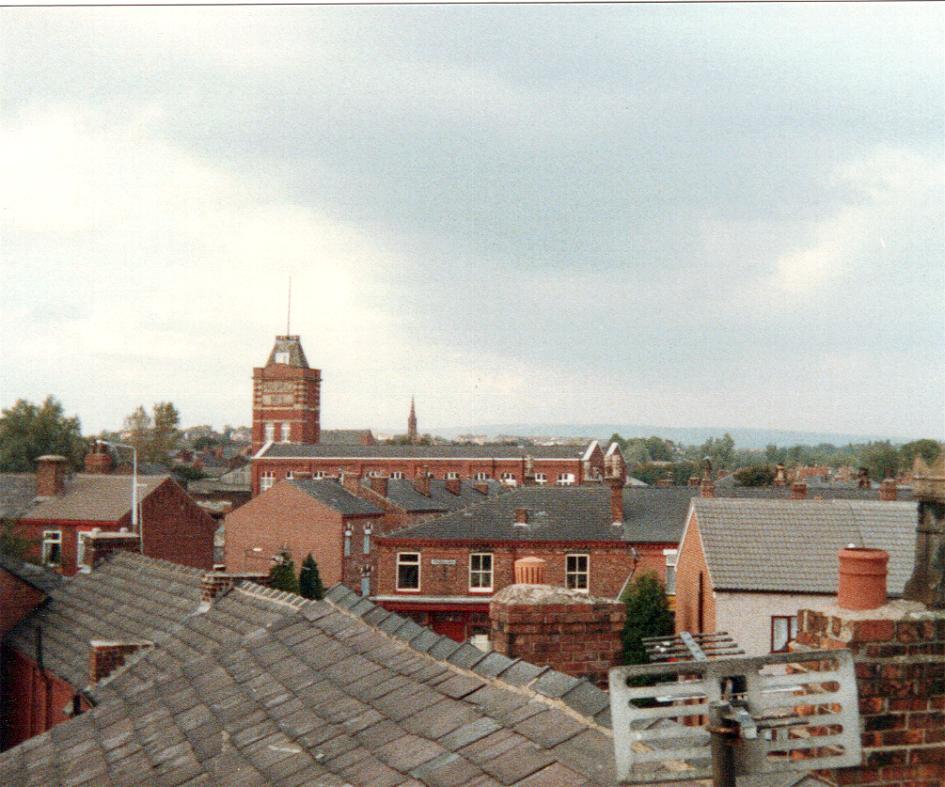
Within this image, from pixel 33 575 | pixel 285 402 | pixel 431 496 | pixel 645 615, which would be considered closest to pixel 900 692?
pixel 33 575

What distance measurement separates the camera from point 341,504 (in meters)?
57.0

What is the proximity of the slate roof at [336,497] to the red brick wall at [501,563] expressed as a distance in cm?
1052

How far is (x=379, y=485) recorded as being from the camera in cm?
6303

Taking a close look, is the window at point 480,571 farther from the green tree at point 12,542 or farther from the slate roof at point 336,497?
the green tree at point 12,542

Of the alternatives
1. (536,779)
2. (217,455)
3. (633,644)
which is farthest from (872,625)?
(217,455)

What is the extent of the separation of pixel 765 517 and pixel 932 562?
1011 inches

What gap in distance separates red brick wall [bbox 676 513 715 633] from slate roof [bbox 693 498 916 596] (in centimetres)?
62

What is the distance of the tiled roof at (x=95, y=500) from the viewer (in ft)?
164

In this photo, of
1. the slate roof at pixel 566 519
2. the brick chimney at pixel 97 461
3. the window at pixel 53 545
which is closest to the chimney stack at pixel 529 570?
the slate roof at pixel 566 519

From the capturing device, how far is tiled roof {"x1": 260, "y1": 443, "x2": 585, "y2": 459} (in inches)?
4166

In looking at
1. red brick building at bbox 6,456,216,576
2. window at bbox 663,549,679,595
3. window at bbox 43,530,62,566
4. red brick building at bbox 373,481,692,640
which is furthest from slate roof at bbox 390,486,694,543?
window at bbox 43,530,62,566

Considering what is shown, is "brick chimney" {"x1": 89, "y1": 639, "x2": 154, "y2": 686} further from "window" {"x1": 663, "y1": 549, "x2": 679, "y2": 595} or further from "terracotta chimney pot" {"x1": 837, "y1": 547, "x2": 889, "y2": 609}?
"window" {"x1": 663, "y1": 549, "x2": 679, "y2": 595}

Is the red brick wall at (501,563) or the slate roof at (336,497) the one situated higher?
the slate roof at (336,497)

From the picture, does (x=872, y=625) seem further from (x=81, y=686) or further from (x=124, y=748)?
(x=81, y=686)
